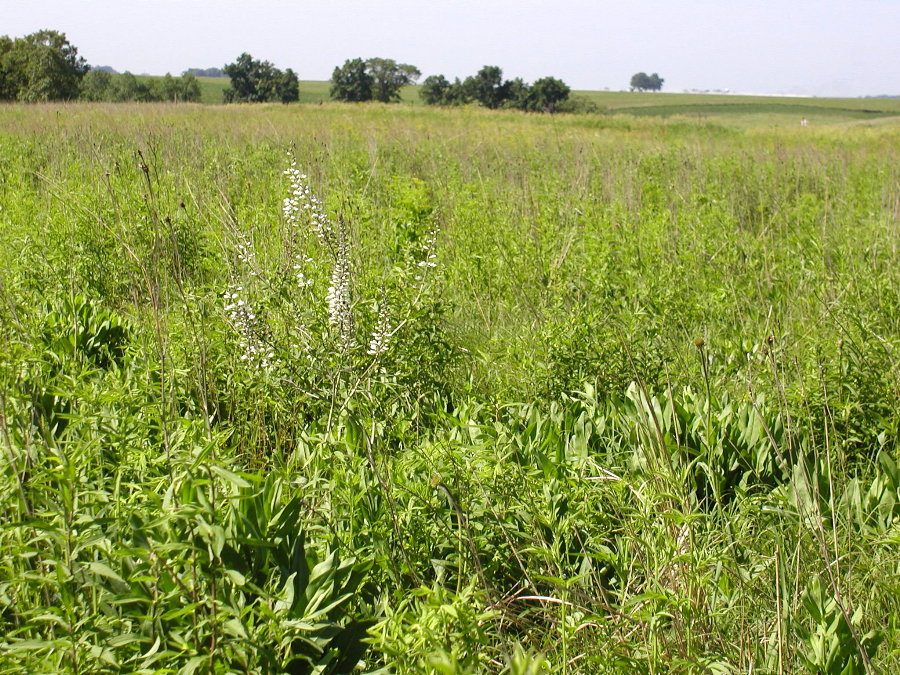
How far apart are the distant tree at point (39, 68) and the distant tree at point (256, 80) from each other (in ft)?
31.1

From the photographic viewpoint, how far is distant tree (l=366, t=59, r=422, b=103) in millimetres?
62381

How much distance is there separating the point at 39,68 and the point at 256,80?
2042cm

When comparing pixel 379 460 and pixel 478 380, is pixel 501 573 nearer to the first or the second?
pixel 379 460

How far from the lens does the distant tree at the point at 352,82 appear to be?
58.5 meters

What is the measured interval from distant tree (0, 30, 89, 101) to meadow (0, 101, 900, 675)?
69.4 feet

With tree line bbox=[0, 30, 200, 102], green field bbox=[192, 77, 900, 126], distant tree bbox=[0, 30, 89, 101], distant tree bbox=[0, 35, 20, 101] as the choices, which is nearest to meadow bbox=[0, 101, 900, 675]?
tree line bbox=[0, 30, 200, 102]

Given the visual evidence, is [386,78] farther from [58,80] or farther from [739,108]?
[58,80]

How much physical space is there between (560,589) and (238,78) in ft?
176

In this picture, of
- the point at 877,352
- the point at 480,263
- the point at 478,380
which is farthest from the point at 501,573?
the point at 480,263

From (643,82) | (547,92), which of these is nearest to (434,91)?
(547,92)

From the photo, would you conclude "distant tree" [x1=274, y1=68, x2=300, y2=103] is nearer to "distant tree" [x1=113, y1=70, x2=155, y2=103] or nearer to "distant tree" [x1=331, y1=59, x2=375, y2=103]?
"distant tree" [x1=331, y1=59, x2=375, y2=103]

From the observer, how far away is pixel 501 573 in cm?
252

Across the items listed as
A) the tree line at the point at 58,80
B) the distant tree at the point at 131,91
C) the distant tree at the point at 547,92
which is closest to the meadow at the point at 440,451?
the distant tree at the point at 131,91

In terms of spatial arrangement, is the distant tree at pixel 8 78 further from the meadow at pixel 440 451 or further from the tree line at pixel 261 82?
the meadow at pixel 440 451
